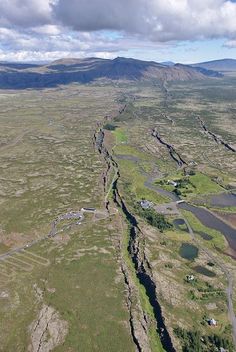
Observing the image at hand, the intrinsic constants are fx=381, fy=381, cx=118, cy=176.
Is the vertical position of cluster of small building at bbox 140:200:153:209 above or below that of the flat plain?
below

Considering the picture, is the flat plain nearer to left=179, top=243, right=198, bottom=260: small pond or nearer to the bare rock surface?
the bare rock surface

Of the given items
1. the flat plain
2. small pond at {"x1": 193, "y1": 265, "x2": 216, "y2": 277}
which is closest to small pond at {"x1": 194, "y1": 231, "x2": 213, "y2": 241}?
the flat plain

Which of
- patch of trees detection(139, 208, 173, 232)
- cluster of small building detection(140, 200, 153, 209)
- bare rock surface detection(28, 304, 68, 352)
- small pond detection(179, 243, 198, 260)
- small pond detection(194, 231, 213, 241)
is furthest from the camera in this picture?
cluster of small building detection(140, 200, 153, 209)

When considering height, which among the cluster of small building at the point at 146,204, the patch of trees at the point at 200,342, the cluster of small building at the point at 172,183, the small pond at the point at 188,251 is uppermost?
the patch of trees at the point at 200,342

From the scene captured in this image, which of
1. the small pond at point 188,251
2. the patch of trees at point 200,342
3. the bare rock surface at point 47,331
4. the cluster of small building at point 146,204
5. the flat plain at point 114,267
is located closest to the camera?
the patch of trees at point 200,342

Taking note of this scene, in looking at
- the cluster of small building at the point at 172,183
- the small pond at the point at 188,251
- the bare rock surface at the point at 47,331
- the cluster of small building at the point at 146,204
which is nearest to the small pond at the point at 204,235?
the small pond at the point at 188,251

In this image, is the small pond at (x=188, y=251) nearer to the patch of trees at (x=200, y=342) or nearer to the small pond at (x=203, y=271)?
the small pond at (x=203, y=271)

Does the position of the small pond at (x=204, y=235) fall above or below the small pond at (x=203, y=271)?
below

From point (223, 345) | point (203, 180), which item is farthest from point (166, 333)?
point (203, 180)

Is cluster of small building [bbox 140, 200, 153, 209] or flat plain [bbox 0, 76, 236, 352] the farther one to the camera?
cluster of small building [bbox 140, 200, 153, 209]

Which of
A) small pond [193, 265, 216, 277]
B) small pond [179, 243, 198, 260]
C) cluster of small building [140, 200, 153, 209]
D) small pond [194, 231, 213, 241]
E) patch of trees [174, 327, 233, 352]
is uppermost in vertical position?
patch of trees [174, 327, 233, 352]
